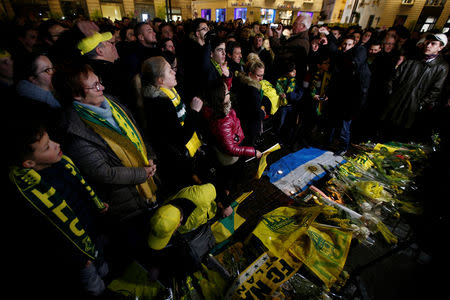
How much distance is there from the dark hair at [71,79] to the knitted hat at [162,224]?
4.04 ft

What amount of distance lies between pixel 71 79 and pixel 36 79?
901 mm

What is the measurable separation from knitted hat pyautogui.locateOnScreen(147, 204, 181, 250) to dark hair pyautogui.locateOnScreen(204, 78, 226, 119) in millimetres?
1240

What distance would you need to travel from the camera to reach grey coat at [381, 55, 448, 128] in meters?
4.03

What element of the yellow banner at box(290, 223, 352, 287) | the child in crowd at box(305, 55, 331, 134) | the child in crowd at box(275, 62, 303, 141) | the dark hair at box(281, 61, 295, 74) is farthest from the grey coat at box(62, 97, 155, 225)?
the child in crowd at box(305, 55, 331, 134)

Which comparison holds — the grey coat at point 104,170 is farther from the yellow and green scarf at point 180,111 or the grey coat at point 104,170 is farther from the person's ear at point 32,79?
the person's ear at point 32,79

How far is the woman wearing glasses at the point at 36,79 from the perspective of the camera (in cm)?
206

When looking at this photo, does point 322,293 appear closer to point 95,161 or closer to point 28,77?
point 95,161

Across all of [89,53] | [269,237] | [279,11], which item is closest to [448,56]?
[269,237]

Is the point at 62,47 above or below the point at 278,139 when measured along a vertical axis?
above

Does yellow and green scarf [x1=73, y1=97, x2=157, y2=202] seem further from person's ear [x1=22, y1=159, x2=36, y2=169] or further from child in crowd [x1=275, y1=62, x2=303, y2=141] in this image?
child in crowd [x1=275, y1=62, x2=303, y2=141]

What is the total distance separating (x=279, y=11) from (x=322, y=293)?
4238cm

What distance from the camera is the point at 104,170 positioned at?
1766 millimetres

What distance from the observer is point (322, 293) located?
177 centimetres

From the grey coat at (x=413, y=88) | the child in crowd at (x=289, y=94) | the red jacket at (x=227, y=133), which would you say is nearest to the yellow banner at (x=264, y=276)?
the red jacket at (x=227, y=133)
